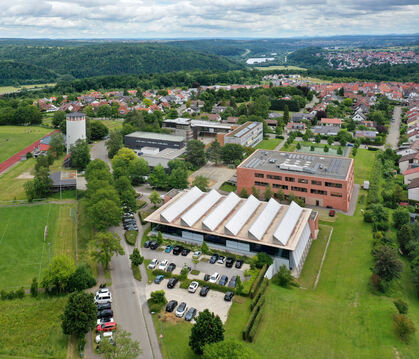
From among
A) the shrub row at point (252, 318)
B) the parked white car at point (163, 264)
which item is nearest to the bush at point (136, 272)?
the parked white car at point (163, 264)

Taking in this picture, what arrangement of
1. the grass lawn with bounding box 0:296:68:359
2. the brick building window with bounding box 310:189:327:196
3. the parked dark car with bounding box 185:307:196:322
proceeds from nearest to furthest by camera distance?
the grass lawn with bounding box 0:296:68:359
the parked dark car with bounding box 185:307:196:322
the brick building window with bounding box 310:189:327:196

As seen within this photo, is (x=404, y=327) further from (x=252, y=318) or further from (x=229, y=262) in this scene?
(x=229, y=262)

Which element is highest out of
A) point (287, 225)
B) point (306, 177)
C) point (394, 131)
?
point (394, 131)

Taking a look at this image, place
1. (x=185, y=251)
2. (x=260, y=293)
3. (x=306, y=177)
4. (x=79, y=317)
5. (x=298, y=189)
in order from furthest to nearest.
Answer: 1. (x=298, y=189)
2. (x=306, y=177)
3. (x=185, y=251)
4. (x=260, y=293)
5. (x=79, y=317)

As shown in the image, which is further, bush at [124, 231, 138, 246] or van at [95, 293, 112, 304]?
bush at [124, 231, 138, 246]

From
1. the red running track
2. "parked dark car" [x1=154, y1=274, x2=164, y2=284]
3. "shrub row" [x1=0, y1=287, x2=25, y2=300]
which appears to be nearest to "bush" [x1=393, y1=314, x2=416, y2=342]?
"parked dark car" [x1=154, y1=274, x2=164, y2=284]

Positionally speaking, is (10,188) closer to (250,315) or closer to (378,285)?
(250,315)

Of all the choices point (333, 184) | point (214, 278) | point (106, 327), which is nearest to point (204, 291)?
point (214, 278)

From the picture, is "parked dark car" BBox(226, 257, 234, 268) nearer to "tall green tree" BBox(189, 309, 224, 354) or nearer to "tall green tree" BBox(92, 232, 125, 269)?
"tall green tree" BBox(92, 232, 125, 269)
